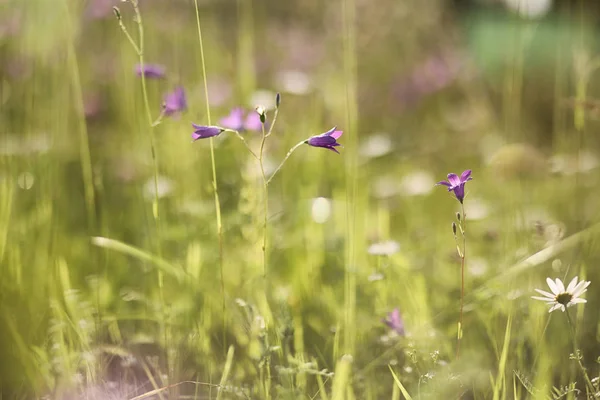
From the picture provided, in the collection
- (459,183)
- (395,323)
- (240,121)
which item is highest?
(240,121)

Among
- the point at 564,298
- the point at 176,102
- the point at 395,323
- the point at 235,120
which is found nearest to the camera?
the point at 564,298

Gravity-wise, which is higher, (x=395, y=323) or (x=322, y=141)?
(x=322, y=141)

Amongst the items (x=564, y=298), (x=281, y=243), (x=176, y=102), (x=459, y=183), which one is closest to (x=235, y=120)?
(x=176, y=102)

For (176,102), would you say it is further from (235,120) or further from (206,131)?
(206,131)

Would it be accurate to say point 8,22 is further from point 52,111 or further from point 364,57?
point 364,57

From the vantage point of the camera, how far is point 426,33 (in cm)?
350

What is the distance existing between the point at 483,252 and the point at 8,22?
2.06 m

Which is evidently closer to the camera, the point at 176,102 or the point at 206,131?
the point at 206,131

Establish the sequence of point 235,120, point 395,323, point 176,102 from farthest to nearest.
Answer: point 235,120 < point 176,102 < point 395,323

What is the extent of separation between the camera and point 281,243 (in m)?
1.56

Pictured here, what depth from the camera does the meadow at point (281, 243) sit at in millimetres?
970

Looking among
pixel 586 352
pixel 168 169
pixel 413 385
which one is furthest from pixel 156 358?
pixel 168 169

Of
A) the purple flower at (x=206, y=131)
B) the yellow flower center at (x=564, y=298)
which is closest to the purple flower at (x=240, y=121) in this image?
the purple flower at (x=206, y=131)

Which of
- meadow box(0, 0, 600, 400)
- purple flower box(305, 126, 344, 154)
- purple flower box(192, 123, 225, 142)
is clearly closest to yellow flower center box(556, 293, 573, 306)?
meadow box(0, 0, 600, 400)
